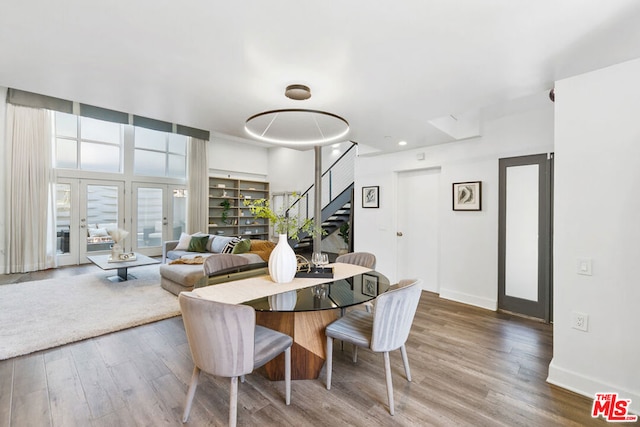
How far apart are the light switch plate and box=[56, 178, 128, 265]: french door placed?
7931mm

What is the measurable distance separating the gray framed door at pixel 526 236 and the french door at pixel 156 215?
7341 millimetres

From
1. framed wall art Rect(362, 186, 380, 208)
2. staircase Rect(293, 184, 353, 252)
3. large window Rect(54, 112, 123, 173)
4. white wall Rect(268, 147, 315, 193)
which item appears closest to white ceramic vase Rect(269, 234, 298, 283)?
framed wall art Rect(362, 186, 380, 208)

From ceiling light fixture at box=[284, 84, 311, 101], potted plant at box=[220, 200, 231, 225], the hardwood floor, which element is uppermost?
ceiling light fixture at box=[284, 84, 311, 101]

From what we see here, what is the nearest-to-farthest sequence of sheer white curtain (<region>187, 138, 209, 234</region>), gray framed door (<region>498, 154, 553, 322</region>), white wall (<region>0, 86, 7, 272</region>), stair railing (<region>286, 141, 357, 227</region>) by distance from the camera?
1. gray framed door (<region>498, 154, 553, 322</region>)
2. white wall (<region>0, 86, 7, 272</region>)
3. stair railing (<region>286, 141, 357, 227</region>)
4. sheer white curtain (<region>187, 138, 209, 234</region>)

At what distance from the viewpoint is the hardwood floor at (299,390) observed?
6.00 feet

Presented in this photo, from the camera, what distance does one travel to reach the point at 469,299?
410 cm

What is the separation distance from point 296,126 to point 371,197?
2970 millimetres

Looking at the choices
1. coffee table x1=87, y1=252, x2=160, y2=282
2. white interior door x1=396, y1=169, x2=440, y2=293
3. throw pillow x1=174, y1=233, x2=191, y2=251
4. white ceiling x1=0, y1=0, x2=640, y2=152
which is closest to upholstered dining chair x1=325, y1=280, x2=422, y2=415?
white ceiling x1=0, y1=0, x2=640, y2=152

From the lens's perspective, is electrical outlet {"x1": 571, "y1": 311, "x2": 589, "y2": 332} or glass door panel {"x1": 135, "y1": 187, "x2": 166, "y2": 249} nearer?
electrical outlet {"x1": 571, "y1": 311, "x2": 589, "y2": 332}

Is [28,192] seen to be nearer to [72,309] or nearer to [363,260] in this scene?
[72,309]

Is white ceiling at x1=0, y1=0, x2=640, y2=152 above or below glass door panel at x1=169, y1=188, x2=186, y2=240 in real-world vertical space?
above

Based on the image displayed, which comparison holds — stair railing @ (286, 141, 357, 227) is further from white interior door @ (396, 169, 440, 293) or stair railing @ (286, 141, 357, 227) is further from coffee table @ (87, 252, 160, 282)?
coffee table @ (87, 252, 160, 282)

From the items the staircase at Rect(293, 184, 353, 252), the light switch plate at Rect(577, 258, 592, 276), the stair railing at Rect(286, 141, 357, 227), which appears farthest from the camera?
the stair railing at Rect(286, 141, 357, 227)

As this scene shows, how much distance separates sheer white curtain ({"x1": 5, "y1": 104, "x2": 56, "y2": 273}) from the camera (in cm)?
546
